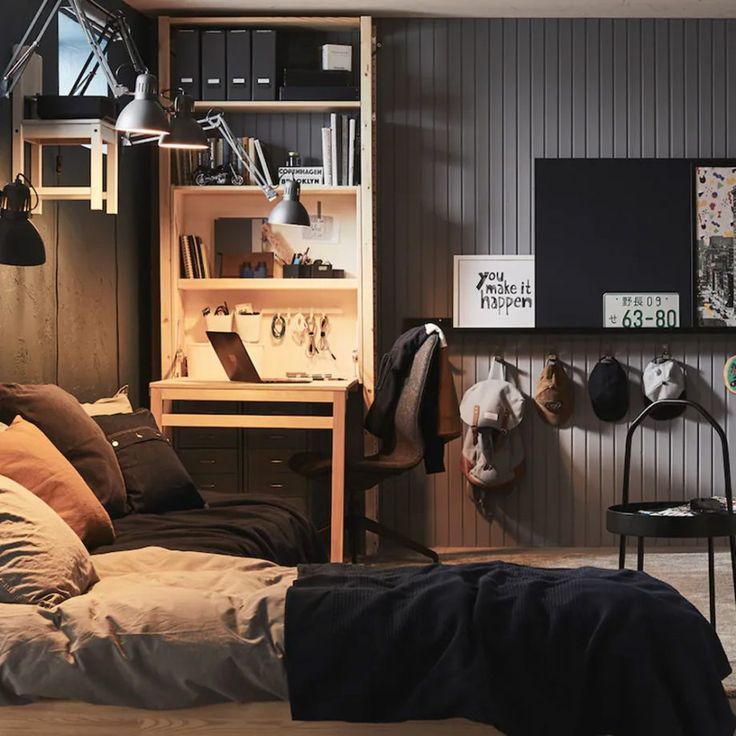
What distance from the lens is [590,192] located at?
19.0 feet

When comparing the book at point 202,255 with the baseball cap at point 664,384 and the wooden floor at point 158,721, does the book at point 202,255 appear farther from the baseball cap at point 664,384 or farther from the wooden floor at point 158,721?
the wooden floor at point 158,721

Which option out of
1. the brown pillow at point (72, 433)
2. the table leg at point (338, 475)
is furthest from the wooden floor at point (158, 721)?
the table leg at point (338, 475)

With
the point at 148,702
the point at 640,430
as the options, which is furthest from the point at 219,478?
the point at 148,702

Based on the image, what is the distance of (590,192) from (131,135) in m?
2.25

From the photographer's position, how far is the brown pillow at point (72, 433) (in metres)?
3.63

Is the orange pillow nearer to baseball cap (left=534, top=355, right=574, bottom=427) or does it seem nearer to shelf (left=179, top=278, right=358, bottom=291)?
shelf (left=179, top=278, right=358, bottom=291)

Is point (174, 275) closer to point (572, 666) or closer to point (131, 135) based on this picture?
point (131, 135)

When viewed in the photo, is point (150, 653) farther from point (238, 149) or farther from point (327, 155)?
point (327, 155)

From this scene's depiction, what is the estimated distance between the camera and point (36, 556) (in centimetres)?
243

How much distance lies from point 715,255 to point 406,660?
4139 millimetres

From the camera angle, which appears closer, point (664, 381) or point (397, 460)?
point (397, 460)

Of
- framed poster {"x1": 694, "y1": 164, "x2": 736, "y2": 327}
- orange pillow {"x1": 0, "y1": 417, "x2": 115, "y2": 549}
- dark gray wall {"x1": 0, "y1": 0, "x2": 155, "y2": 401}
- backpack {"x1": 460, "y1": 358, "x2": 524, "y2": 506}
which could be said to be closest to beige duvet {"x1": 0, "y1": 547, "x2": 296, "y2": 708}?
orange pillow {"x1": 0, "y1": 417, "x2": 115, "y2": 549}

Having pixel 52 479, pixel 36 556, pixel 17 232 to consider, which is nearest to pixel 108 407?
pixel 17 232

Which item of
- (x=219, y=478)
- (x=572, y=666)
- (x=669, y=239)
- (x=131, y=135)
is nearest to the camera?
(x=572, y=666)
